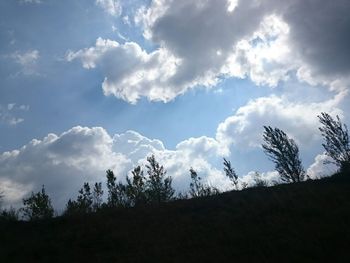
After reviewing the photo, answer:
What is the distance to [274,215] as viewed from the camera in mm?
18688

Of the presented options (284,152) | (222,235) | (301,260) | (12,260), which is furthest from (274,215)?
(284,152)

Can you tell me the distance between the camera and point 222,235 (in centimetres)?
1686

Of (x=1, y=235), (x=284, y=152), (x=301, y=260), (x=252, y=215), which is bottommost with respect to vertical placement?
(x=301, y=260)

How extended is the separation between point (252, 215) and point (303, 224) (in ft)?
10.5

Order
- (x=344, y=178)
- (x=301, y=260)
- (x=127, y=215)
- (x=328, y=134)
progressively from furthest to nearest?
1. (x=328, y=134)
2. (x=344, y=178)
3. (x=127, y=215)
4. (x=301, y=260)

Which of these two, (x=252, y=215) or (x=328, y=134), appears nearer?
(x=252, y=215)

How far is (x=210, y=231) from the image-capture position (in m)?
17.8

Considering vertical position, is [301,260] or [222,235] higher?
[222,235]

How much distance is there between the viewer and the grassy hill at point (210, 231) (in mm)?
14594

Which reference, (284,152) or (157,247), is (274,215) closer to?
(157,247)

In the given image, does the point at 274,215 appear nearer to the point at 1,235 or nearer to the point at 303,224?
the point at 303,224

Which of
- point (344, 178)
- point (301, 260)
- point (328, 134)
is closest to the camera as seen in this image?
point (301, 260)

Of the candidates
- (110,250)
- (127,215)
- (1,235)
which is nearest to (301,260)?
(110,250)

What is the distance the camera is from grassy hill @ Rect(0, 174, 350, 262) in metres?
14.6
